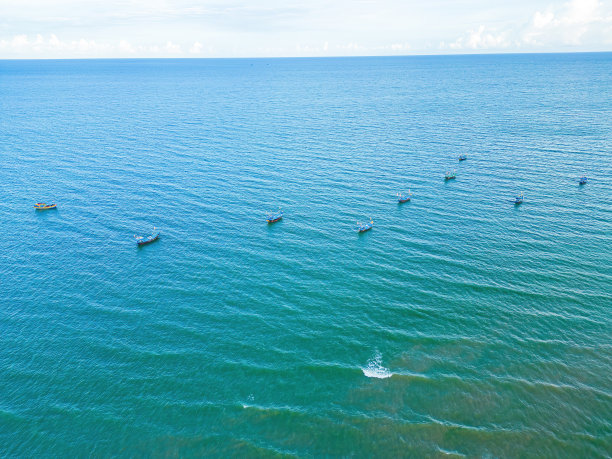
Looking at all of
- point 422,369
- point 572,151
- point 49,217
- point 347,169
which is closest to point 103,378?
point 422,369

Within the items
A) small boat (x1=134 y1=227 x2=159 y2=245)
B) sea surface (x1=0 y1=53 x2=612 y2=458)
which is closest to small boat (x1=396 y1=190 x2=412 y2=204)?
sea surface (x1=0 y1=53 x2=612 y2=458)

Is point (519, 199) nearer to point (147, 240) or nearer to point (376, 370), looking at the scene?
point (376, 370)

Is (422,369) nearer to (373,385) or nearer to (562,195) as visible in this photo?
(373,385)

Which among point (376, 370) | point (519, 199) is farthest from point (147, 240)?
point (519, 199)

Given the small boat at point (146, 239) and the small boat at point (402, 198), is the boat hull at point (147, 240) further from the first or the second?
the small boat at point (402, 198)

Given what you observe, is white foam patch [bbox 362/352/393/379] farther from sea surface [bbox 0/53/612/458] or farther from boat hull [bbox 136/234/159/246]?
boat hull [bbox 136/234/159/246]

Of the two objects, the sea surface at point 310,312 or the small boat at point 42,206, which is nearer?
the sea surface at point 310,312

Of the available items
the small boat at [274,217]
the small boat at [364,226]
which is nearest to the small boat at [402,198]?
the small boat at [364,226]
